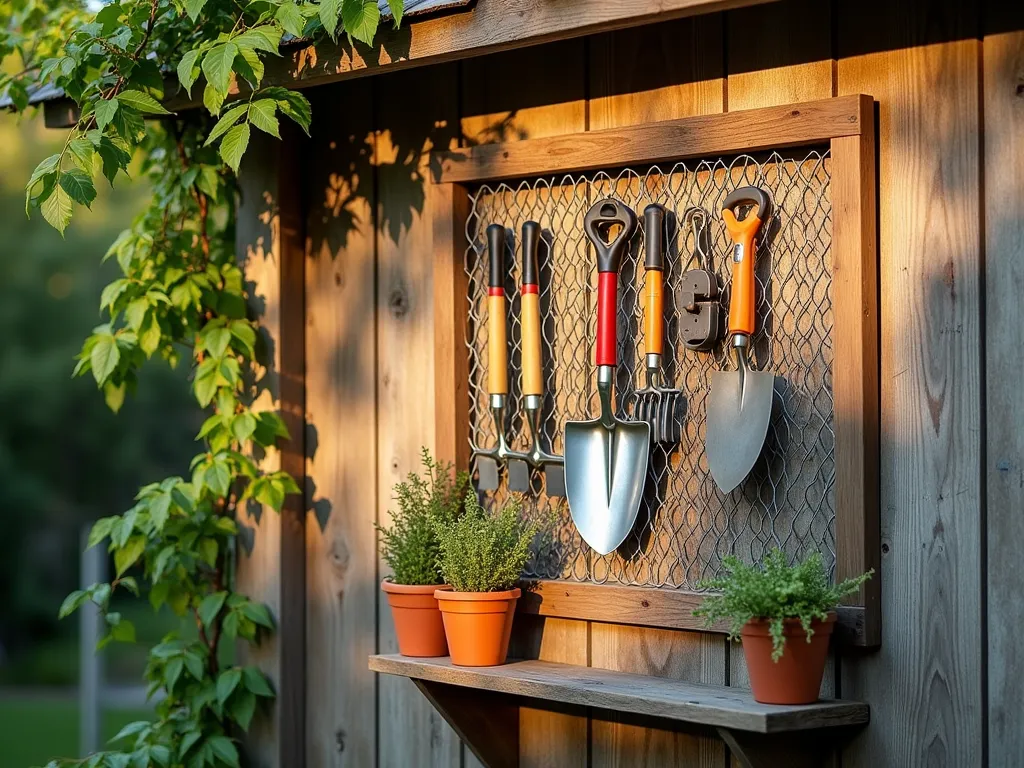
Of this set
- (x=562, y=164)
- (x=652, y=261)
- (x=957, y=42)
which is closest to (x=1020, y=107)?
(x=957, y=42)

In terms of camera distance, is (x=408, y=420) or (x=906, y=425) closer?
(x=906, y=425)

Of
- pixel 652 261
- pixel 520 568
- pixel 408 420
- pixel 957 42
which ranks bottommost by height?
pixel 520 568

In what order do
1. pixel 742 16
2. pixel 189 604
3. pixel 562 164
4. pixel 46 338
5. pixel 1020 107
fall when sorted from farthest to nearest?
pixel 46 338 < pixel 189 604 < pixel 562 164 < pixel 742 16 < pixel 1020 107

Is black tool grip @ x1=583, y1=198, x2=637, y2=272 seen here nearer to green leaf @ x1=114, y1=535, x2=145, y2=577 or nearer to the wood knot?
the wood knot

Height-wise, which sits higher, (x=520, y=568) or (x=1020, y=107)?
(x=1020, y=107)

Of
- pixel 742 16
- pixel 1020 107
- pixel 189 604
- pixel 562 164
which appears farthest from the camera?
pixel 189 604

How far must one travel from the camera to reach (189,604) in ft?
8.76

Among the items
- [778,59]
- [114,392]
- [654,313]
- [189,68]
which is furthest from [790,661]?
[114,392]

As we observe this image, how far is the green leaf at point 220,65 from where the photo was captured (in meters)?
1.95

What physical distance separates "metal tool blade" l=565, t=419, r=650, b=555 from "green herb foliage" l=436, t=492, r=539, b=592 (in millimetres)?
108

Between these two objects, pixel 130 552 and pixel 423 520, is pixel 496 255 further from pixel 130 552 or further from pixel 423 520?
pixel 130 552

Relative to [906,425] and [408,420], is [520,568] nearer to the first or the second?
[408,420]

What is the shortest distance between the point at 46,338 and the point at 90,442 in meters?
1.14

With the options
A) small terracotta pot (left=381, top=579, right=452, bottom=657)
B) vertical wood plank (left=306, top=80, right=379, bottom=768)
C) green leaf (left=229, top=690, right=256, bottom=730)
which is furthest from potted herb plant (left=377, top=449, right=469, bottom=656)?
green leaf (left=229, top=690, right=256, bottom=730)
